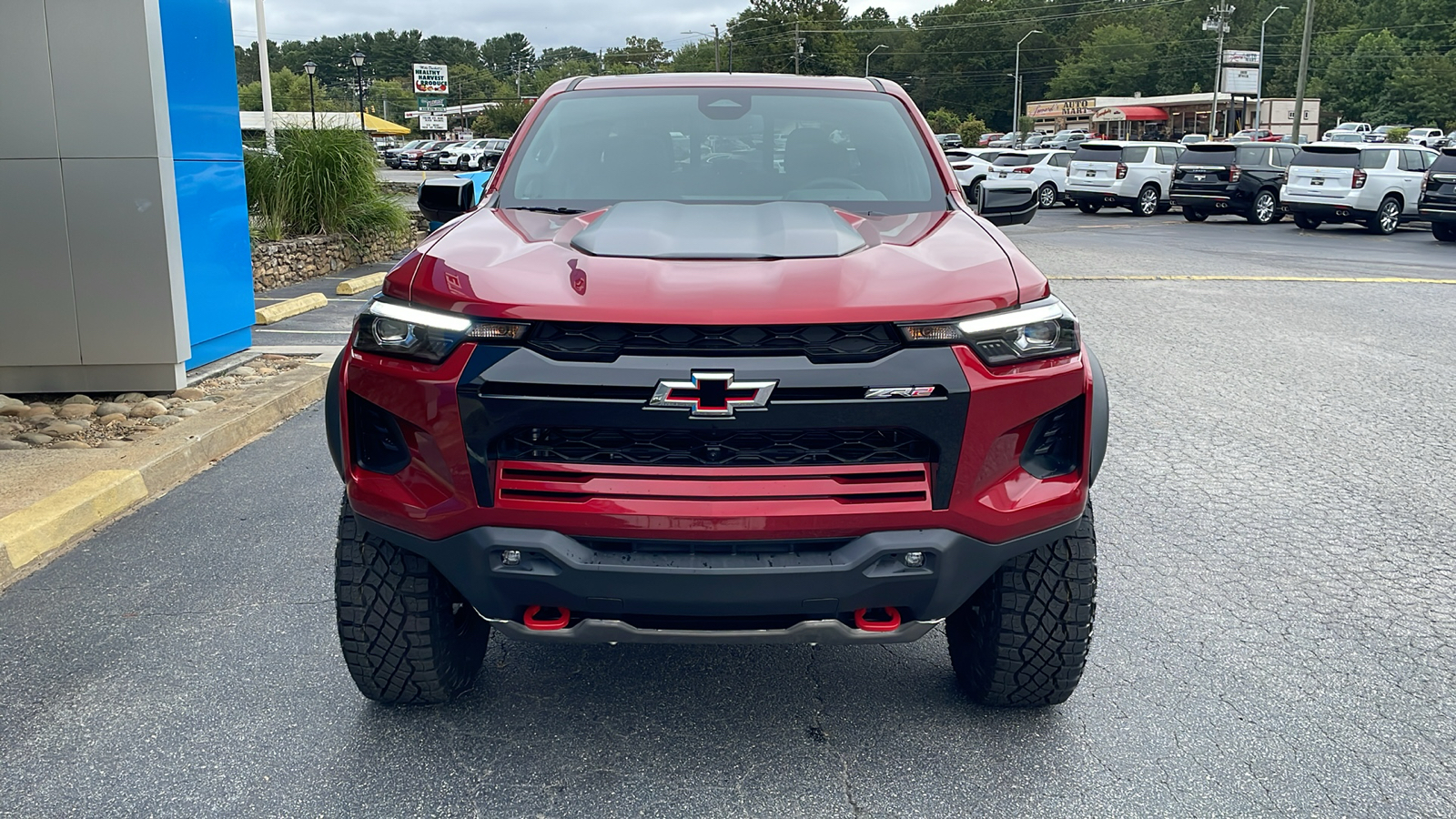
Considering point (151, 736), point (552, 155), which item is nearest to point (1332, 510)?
point (552, 155)

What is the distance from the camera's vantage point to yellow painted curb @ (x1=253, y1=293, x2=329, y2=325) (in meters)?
11.0

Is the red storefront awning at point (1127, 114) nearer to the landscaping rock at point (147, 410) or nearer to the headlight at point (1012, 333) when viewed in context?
the landscaping rock at point (147, 410)

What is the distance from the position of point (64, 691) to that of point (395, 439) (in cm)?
151

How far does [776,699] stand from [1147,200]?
26.2 metres

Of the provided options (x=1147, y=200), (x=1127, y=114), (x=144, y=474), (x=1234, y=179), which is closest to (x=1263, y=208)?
(x=1234, y=179)

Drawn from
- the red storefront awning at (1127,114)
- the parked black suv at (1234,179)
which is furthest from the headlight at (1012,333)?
the red storefront awning at (1127,114)

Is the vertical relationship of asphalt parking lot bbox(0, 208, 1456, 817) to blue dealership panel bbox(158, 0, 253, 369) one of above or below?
below

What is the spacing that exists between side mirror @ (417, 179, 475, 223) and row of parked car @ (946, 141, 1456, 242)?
59.7ft

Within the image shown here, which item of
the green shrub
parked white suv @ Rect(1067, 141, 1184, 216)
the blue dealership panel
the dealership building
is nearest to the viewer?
the blue dealership panel

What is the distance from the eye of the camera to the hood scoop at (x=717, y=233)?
290 centimetres

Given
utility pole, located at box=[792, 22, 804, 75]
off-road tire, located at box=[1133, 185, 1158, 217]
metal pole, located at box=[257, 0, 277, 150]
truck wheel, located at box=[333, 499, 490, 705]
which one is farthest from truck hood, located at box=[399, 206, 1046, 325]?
utility pole, located at box=[792, 22, 804, 75]

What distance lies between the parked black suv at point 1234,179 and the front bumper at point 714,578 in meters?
24.9

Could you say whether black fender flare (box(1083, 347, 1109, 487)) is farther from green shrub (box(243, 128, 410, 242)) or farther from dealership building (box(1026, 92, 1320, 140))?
dealership building (box(1026, 92, 1320, 140))

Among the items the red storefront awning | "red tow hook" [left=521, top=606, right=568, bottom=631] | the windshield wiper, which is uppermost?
the red storefront awning
